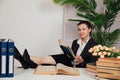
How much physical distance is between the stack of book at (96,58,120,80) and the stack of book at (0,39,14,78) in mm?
685

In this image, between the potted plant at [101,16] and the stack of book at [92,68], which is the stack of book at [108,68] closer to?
the stack of book at [92,68]

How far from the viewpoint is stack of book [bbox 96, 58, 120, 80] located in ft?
5.63

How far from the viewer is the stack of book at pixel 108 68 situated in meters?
1.72

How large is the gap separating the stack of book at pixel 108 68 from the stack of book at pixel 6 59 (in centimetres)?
69

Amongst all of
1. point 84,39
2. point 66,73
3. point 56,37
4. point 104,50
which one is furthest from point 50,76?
point 56,37

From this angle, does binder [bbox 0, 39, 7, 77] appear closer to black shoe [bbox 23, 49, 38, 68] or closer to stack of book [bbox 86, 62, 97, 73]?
black shoe [bbox 23, 49, 38, 68]

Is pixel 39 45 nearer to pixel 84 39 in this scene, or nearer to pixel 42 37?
pixel 42 37

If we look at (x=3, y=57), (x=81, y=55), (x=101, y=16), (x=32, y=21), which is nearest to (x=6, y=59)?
(x=3, y=57)

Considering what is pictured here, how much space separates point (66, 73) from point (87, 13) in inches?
75.2

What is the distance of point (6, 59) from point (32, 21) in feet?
8.17

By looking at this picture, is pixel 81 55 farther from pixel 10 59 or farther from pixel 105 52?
pixel 10 59

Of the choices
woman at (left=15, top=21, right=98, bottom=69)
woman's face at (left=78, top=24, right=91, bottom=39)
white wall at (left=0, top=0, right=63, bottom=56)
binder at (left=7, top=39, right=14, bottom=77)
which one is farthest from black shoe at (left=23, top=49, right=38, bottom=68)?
white wall at (left=0, top=0, right=63, bottom=56)

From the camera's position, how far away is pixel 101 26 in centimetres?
363

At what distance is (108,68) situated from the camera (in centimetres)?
174
